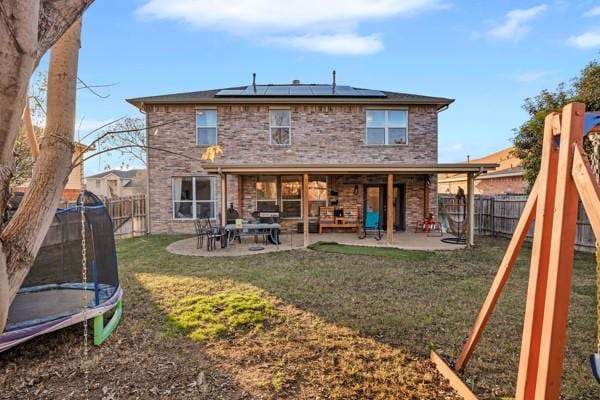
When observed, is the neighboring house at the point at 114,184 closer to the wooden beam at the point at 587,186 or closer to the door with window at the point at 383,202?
the door with window at the point at 383,202

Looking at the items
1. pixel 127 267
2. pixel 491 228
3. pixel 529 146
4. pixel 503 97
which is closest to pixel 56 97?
pixel 127 267

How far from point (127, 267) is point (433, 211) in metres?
11.0

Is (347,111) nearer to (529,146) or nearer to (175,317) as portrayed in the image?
(529,146)

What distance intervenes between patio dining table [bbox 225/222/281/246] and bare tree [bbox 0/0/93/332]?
27.5 ft

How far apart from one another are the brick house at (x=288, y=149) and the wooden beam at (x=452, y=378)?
9817 mm

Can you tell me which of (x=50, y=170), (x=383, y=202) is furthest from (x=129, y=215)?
(x=50, y=170)

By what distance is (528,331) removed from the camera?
2.39 m

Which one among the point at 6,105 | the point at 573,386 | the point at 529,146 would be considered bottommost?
the point at 573,386

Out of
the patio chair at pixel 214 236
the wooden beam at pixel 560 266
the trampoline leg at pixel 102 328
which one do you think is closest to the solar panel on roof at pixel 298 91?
the patio chair at pixel 214 236

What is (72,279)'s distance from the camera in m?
5.20

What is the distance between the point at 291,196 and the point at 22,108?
12.4m

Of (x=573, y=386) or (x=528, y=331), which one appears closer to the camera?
(x=528, y=331)

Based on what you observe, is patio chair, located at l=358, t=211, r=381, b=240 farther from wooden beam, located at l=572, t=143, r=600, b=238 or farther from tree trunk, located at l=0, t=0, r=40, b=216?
tree trunk, located at l=0, t=0, r=40, b=216

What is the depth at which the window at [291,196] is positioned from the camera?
44.1ft
